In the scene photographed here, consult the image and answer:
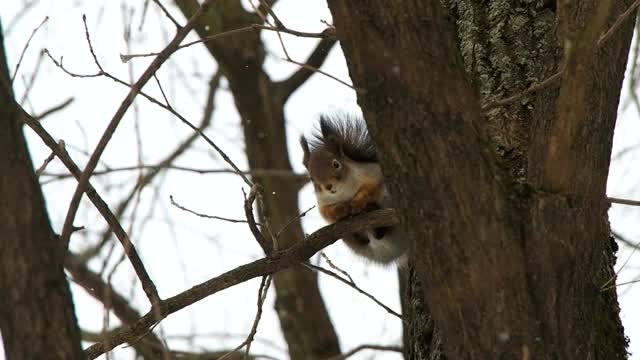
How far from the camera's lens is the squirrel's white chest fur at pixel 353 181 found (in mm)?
2855

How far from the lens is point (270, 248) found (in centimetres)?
203

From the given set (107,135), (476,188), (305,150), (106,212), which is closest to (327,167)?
(305,150)

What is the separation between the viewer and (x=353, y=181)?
2867mm

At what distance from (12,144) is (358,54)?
1.83 ft

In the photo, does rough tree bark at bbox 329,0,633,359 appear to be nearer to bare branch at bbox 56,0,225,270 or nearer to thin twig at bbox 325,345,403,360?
bare branch at bbox 56,0,225,270

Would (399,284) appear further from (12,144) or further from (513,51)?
(12,144)

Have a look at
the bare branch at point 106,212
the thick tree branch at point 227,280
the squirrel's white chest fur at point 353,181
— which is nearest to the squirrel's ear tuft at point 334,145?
the squirrel's white chest fur at point 353,181

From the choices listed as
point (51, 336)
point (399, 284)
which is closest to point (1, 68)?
point (51, 336)

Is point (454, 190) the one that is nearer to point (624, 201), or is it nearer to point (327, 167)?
point (624, 201)

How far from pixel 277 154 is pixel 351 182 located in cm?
173

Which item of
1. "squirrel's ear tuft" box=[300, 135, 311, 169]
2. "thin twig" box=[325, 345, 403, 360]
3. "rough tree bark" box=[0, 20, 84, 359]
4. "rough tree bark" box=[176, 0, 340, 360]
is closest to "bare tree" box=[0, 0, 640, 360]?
"rough tree bark" box=[0, 20, 84, 359]

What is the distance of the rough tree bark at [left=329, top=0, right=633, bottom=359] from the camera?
1.54 meters

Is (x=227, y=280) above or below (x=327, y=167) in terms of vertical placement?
below

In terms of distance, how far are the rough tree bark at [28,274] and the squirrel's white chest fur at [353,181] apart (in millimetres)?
1572
